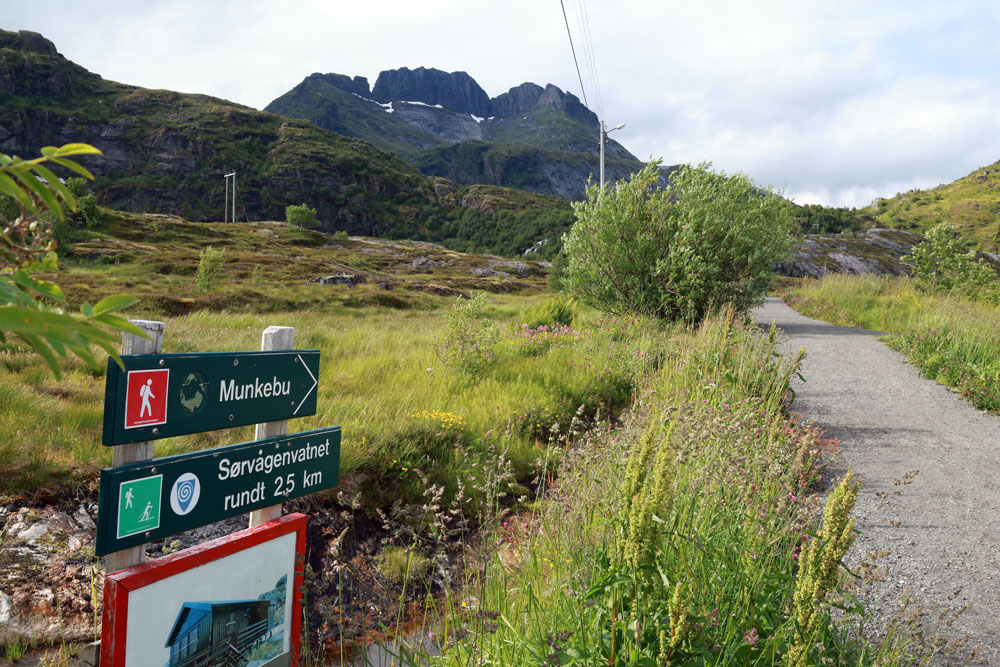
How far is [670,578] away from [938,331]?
32.6ft

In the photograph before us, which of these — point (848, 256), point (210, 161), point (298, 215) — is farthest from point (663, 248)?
point (210, 161)

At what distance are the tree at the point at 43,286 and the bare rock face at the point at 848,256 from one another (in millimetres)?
59784

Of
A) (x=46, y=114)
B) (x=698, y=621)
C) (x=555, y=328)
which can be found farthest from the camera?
(x=46, y=114)

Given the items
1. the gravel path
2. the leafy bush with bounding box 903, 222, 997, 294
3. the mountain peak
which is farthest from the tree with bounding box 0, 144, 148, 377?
the mountain peak

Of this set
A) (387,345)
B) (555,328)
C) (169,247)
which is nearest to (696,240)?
(555,328)

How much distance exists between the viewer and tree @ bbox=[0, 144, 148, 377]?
832 millimetres

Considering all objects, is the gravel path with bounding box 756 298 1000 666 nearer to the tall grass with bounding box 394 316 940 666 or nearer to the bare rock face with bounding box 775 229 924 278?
the tall grass with bounding box 394 316 940 666

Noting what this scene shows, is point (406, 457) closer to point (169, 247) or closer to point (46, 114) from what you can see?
point (169, 247)

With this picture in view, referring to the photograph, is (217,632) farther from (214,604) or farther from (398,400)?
(398,400)

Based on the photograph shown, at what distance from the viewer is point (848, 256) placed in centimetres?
6053

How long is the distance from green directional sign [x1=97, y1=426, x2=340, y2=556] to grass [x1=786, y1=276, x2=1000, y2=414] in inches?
316

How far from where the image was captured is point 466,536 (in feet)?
13.4

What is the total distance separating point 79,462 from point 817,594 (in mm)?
3981

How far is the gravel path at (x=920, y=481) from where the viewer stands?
9.86 feet
